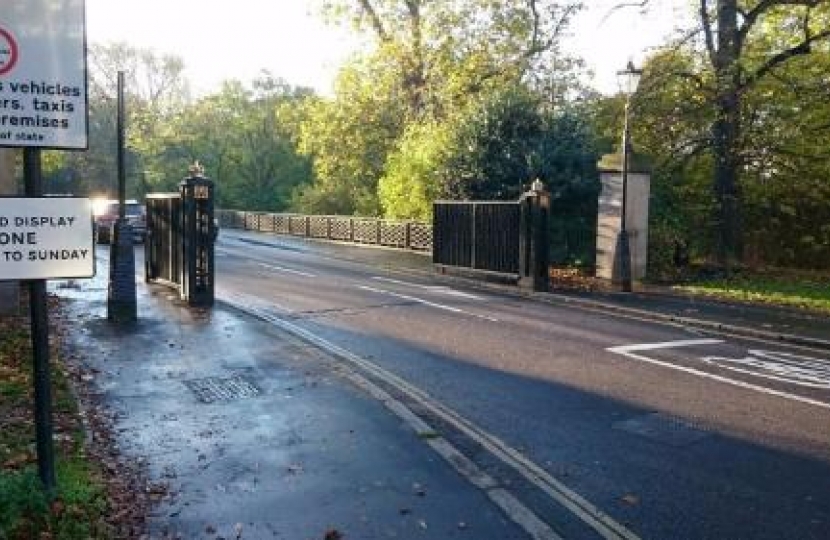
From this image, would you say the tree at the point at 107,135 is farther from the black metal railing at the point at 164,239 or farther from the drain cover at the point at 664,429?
the drain cover at the point at 664,429

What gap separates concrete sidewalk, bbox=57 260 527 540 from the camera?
5281 mm

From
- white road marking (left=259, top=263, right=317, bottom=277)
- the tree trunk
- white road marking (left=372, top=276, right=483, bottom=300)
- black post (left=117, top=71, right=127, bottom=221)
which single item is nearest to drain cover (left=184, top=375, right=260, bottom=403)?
black post (left=117, top=71, right=127, bottom=221)

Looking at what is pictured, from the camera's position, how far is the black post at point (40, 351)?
4953mm

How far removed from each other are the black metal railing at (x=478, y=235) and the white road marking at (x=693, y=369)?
779cm

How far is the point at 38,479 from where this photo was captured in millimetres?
5031

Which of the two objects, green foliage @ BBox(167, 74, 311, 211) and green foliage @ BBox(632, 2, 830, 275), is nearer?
green foliage @ BBox(632, 2, 830, 275)

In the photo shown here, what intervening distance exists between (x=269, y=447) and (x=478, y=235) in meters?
14.8

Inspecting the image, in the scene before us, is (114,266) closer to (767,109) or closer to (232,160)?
(767,109)

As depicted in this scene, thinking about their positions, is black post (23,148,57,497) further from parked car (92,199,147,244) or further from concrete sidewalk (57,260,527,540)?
parked car (92,199,147,244)

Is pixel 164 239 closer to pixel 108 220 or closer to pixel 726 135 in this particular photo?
pixel 726 135

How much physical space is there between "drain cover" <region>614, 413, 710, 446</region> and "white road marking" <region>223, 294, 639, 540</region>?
1.33 meters

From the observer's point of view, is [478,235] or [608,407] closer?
[608,407]

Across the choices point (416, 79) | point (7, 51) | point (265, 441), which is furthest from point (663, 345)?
point (416, 79)

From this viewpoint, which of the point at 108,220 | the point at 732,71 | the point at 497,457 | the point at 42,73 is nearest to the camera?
the point at 42,73
